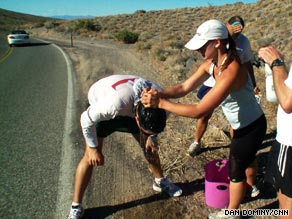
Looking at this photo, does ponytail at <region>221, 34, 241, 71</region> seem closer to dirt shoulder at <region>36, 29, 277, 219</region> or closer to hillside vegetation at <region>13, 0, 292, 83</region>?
dirt shoulder at <region>36, 29, 277, 219</region>

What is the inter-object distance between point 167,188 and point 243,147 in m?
1.09

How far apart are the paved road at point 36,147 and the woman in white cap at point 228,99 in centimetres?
173

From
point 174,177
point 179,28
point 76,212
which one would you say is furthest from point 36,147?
point 179,28

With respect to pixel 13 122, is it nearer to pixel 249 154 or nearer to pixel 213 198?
pixel 213 198

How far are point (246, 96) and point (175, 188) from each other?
1347 millimetres

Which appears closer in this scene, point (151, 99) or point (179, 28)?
point (151, 99)

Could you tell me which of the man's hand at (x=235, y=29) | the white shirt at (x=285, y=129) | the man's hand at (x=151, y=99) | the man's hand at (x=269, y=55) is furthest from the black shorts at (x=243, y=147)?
the man's hand at (x=235, y=29)

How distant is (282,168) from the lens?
2402 mm

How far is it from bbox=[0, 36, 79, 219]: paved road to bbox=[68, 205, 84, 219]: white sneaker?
8.2 inches

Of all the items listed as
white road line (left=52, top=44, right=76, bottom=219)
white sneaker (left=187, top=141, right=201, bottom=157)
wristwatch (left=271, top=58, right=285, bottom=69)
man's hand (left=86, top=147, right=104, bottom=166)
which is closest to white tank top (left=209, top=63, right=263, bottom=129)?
wristwatch (left=271, top=58, right=285, bottom=69)

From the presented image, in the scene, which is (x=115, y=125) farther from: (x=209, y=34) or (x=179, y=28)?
(x=179, y=28)

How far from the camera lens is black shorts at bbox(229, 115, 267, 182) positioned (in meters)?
2.98

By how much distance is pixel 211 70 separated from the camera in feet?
9.89

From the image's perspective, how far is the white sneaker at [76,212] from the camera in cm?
330
